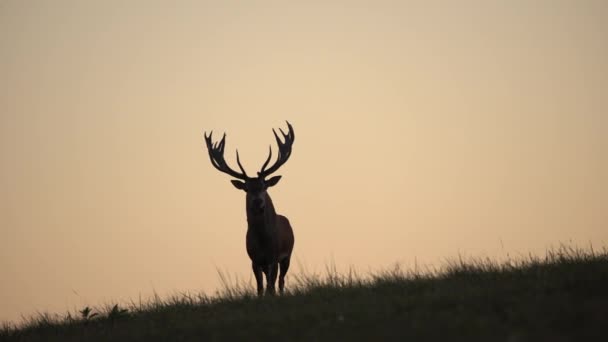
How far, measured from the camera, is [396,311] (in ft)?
23.6

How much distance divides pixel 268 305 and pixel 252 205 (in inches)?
183

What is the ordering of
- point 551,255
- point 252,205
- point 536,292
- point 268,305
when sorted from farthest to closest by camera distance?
point 252,205, point 551,255, point 268,305, point 536,292

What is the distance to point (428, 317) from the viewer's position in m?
6.64

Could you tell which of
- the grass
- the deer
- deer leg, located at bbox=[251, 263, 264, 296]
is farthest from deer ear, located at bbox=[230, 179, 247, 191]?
the grass

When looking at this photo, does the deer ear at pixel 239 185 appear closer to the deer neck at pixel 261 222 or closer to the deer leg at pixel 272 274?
the deer neck at pixel 261 222

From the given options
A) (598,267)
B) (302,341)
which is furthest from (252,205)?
(302,341)

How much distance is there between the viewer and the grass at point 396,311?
613cm

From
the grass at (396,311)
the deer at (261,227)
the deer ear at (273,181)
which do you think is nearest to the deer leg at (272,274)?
the deer at (261,227)

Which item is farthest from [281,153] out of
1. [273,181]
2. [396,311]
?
[396,311]

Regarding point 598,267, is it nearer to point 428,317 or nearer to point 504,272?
point 504,272

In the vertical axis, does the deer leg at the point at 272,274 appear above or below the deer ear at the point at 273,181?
below

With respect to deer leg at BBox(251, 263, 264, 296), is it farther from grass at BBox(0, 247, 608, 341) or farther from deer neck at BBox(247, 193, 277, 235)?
grass at BBox(0, 247, 608, 341)

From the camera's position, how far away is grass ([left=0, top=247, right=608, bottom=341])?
20.1 ft

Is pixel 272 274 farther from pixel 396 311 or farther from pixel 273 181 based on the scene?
pixel 396 311
